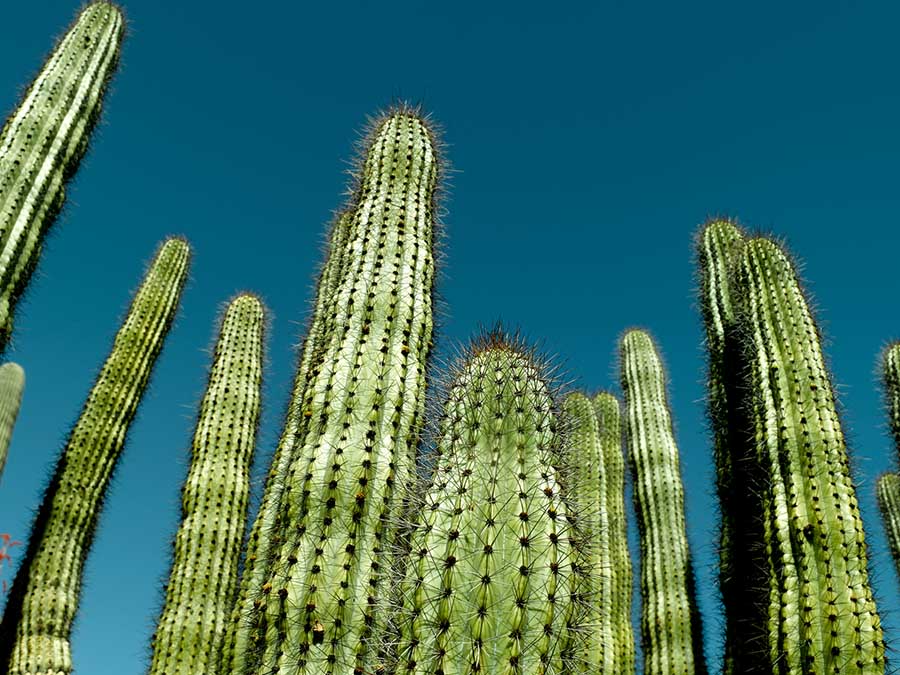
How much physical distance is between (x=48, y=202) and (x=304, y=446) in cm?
284

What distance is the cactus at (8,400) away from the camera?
29.3ft

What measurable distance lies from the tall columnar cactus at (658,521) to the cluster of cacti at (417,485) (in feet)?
0.09

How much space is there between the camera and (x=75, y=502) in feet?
25.6

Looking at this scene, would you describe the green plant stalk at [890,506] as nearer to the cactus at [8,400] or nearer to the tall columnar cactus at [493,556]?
the tall columnar cactus at [493,556]

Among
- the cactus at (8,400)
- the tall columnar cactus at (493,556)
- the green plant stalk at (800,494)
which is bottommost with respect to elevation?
the tall columnar cactus at (493,556)

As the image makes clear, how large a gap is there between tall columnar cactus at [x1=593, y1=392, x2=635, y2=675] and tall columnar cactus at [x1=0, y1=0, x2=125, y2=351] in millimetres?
5491

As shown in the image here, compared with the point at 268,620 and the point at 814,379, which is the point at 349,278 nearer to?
the point at 268,620

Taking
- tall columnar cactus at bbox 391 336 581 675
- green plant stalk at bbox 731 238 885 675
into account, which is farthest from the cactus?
green plant stalk at bbox 731 238 885 675

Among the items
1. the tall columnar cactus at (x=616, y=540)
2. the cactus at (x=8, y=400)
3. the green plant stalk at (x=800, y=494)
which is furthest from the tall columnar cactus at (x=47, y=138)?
the tall columnar cactus at (x=616, y=540)

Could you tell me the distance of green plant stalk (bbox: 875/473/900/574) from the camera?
466 inches

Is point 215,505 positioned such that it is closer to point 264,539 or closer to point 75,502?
point 75,502

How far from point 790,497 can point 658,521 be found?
3.91 metres

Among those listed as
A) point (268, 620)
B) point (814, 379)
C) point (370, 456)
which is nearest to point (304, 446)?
point (370, 456)

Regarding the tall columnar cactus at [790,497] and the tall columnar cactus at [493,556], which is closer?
the tall columnar cactus at [493,556]
